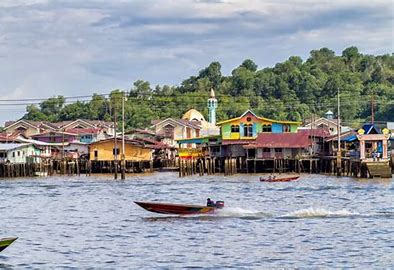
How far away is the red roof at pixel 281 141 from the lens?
240 feet

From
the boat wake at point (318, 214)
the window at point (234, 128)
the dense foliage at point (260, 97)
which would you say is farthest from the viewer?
the dense foliage at point (260, 97)

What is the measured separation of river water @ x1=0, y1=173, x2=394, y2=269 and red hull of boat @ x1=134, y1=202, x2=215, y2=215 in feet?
0.97

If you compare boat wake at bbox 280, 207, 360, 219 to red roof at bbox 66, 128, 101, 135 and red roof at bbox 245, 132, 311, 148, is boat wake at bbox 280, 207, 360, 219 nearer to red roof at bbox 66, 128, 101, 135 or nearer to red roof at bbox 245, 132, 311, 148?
red roof at bbox 245, 132, 311, 148

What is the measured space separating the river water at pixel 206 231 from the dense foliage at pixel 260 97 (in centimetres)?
7068

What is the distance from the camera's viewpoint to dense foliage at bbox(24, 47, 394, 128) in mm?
125062

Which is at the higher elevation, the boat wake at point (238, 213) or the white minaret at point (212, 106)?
the white minaret at point (212, 106)

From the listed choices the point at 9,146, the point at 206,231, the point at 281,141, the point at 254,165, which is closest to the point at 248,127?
the point at 254,165

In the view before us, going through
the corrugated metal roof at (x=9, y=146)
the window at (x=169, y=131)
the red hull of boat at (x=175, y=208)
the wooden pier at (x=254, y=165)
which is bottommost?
the red hull of boat at (x=175, y=208)

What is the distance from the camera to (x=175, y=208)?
33.1 m

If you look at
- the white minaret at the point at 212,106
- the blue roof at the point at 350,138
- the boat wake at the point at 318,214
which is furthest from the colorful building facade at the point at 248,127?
the boat wake at the point at 318,214

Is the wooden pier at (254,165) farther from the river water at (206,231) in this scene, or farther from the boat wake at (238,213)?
the boat wake at (238,213)

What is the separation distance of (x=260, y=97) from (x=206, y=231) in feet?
357

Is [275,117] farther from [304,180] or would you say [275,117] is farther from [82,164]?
[304,180]

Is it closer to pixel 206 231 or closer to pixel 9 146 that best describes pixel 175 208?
pixel 206 231
